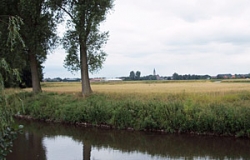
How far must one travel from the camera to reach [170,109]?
681 inches

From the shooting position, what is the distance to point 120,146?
46.2ft

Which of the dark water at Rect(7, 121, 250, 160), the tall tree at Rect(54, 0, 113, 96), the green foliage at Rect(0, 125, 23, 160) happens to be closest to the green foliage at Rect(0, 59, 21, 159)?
the green foliage at Rect(0, 125, 23, 160)

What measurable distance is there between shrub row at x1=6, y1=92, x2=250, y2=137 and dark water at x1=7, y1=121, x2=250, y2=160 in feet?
2.31

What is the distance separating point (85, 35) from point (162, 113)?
954 cm

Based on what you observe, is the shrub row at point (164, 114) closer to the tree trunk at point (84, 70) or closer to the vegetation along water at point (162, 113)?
the vegetation along water at point (162, 113)

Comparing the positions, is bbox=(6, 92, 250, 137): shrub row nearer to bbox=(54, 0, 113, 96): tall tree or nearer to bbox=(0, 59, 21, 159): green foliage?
bbox=(54, 0, 113, 96): tall tree

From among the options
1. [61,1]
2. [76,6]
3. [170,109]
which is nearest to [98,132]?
[170,109]

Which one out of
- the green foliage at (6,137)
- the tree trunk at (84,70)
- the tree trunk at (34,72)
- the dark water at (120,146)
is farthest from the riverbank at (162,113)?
the green foliage at (6,137)

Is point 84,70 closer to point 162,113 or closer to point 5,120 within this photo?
point 162,113

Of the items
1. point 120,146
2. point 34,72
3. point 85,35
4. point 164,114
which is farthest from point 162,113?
point 34,72

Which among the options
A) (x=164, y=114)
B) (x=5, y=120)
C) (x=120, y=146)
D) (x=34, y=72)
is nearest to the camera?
(x=5, y=120)

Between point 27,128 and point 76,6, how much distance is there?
10.0m

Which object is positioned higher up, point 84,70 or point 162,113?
point 84,70

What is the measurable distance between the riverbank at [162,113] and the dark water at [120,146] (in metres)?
0.70
